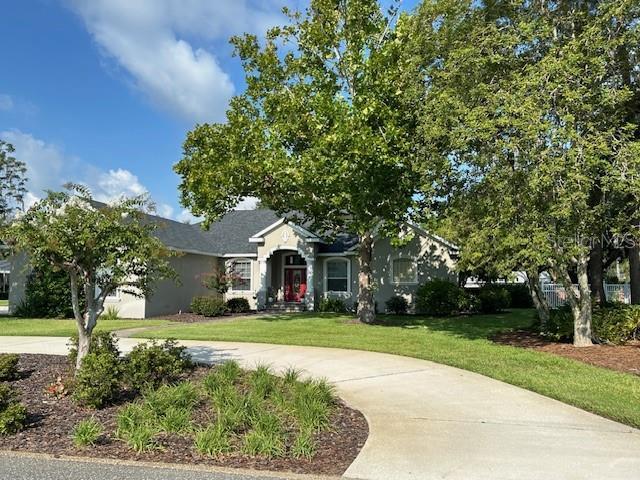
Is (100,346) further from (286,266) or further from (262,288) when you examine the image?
(286,266)

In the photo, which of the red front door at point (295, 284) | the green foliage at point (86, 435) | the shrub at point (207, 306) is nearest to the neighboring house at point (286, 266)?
A: the red front door at point (295, 284)

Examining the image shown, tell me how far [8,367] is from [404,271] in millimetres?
19782

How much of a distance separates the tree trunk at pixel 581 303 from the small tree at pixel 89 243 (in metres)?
9.51

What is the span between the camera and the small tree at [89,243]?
7738 millimetres

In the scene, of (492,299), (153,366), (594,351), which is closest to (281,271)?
(492,299)

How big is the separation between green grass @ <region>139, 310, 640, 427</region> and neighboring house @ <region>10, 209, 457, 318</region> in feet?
11.9

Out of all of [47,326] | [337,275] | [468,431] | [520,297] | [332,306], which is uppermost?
[337,275]

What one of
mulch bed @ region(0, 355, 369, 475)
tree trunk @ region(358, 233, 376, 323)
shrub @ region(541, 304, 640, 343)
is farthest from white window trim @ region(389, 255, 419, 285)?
mulch bed @ region(0, 355, 369, 475)

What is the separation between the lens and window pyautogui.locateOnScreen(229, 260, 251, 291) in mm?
28681

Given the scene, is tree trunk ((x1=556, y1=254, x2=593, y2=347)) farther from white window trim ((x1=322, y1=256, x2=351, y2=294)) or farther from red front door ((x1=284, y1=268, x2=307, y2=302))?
red front door ((x1=284, y1=268, x2=307, y2=302))

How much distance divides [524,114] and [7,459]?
10.4 meters

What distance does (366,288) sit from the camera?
21500 mm

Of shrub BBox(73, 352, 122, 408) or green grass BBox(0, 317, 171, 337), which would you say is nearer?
shrub BBox(73, 352, 122, 408)

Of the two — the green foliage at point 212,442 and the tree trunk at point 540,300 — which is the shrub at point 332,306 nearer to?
the tree trunk at point 540,300
